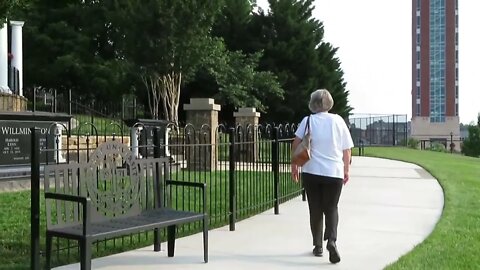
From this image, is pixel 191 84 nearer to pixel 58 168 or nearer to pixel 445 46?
pixel 58 168

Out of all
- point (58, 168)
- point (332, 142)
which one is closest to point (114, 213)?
point (58, 168)

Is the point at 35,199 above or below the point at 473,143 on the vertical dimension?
above

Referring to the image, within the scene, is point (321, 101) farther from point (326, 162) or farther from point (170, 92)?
point (170, 92)

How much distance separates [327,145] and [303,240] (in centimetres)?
170

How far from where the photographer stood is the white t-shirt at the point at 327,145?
6.29 m

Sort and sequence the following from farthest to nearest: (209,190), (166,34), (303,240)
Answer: (166,34) < (209,190) < (303,240)

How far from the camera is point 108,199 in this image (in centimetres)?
573

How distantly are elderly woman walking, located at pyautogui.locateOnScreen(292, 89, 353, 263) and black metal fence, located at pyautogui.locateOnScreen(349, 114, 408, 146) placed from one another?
117 ft

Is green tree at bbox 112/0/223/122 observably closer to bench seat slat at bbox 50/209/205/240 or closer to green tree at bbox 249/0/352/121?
green tree at bbox 249/0/352/121

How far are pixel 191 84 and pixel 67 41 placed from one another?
651 centimetres

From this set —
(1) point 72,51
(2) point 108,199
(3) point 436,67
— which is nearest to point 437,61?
(3) point 436,67

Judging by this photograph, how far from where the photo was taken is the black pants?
6305 mm

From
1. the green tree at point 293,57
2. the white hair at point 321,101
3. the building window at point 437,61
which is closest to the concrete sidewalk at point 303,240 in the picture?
the white hair at point 321,101

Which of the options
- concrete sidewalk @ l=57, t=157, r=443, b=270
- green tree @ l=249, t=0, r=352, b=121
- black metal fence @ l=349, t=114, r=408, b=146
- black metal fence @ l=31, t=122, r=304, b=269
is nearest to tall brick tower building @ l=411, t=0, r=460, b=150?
black metal fence @ l=349, t=114, r=408, b=146
